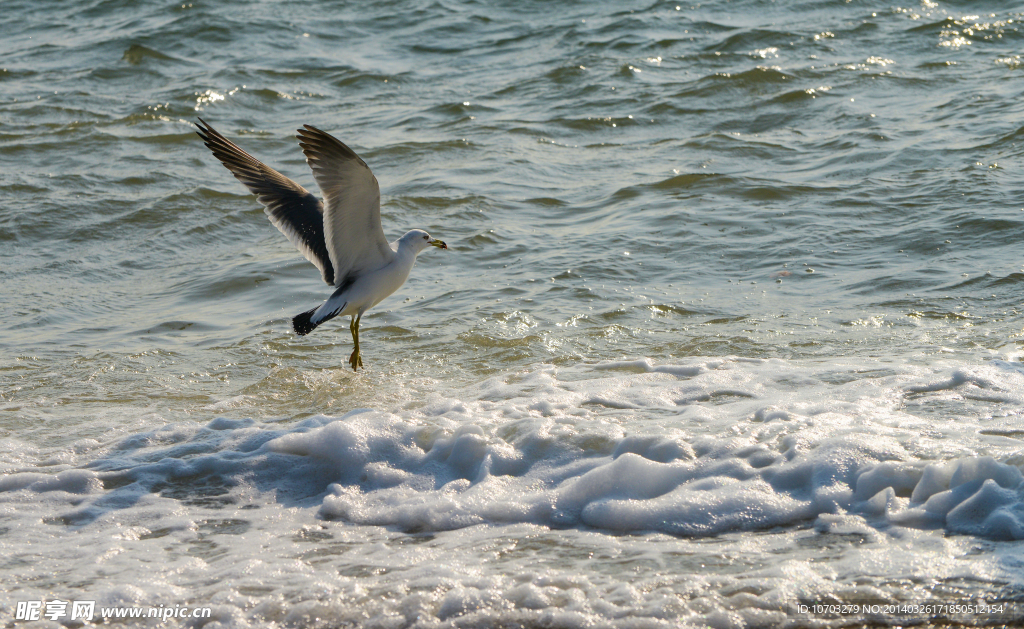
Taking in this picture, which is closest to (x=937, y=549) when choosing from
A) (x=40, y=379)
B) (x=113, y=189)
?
(x=40, y=379)

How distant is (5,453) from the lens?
4.08 m

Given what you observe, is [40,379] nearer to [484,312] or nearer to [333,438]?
[333,438]

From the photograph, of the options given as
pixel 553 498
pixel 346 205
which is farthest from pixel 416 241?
pixel 553 498

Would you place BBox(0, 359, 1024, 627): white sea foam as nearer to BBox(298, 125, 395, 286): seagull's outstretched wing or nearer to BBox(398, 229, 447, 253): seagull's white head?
BBox(298, 125, 395, 286): seagull's outstretched wing

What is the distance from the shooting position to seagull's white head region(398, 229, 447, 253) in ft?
18.3

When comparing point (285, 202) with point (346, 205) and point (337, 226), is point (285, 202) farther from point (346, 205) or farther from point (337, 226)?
point (346, 205)

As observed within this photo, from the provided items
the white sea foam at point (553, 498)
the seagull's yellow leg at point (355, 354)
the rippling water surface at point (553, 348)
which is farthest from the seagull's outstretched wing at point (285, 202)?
the white sea foam at point (553, 498)

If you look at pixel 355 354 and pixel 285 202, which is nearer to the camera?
pixel 355 354

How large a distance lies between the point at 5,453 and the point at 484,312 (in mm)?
2619

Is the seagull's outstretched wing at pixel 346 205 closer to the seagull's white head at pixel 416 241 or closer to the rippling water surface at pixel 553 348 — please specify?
the seagull's white head at pixel 416 241

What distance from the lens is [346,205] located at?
505 cm

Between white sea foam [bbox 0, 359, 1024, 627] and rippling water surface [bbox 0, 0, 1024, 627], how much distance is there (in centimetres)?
2

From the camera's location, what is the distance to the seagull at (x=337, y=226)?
4.84 metres

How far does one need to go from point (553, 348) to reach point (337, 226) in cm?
128
